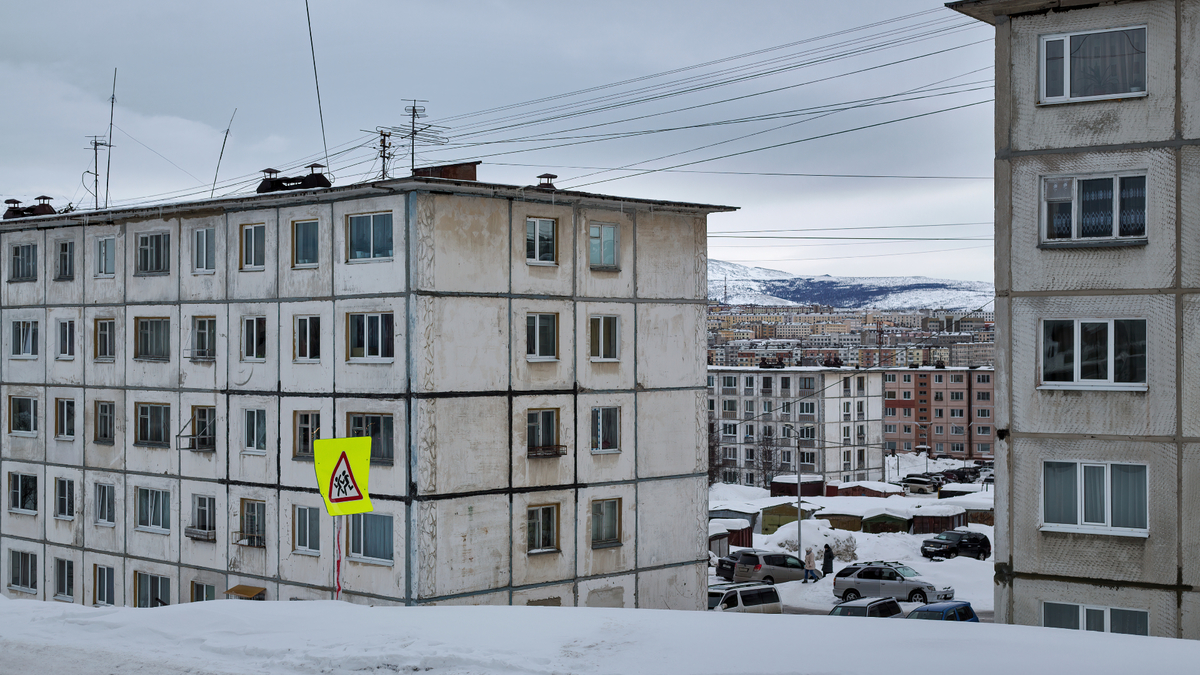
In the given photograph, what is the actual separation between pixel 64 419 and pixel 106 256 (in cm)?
587

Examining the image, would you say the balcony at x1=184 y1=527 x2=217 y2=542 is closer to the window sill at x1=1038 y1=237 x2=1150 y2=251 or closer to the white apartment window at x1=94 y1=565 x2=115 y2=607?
the white apartment window at x1=94 y1=565 x2=115 y2=607

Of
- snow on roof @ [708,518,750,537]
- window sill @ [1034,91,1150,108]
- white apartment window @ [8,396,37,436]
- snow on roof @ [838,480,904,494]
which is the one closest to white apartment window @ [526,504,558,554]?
window sill @ [1034,91,1150,108]

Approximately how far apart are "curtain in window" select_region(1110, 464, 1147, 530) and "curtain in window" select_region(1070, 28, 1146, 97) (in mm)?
6246

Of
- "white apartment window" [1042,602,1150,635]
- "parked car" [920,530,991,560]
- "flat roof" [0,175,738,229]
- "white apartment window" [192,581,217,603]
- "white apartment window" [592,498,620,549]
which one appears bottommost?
"parked car" [920,530,991,560]

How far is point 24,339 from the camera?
122 ft

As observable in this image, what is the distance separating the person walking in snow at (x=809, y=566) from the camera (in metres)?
47.4

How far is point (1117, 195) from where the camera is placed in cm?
1783

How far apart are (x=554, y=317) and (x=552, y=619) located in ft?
51.6

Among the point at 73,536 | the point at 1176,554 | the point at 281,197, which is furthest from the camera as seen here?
the point at 73,536

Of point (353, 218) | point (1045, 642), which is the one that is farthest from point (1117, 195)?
point (353, 218)

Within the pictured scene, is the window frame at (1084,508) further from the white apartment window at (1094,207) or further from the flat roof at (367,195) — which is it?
the flat roof at (367,195)

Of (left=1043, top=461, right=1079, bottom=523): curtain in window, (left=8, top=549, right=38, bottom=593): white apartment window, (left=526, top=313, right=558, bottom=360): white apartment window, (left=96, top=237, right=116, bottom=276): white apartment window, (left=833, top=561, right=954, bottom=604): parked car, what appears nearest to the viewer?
(left=1043, top=461, right=1079, bottom=523): curtain in window

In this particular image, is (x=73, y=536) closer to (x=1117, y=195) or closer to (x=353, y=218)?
Result: (x=353, y=218)

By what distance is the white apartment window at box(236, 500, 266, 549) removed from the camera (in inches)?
1173
